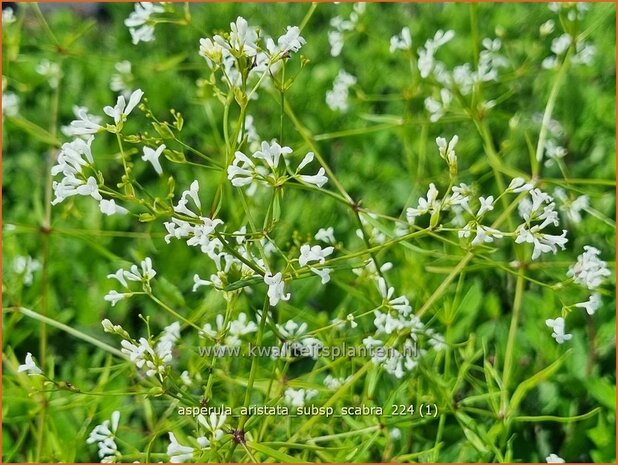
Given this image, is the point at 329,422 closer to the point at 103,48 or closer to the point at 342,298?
the point at 342,298

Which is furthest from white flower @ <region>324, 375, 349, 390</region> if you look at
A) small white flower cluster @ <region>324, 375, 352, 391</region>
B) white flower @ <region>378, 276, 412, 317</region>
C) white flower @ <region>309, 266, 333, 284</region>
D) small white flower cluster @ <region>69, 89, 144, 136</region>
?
small white flower cluster @ <region>69, 89, 144, 136</region>

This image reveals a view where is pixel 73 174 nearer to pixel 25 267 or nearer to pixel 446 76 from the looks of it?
pixel 25 267

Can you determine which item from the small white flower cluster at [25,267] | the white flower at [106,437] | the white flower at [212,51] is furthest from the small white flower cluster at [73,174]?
the small white flower cluster at [25,267]

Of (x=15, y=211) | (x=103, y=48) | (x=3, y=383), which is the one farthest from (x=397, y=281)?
(x=103, y=48)

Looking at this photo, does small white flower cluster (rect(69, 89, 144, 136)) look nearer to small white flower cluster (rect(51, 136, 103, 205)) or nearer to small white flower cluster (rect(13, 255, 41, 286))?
small white flower cluster (rect(51, 136, 103, 205))

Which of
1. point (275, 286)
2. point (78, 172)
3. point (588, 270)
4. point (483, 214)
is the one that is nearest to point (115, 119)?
point (78, 172)

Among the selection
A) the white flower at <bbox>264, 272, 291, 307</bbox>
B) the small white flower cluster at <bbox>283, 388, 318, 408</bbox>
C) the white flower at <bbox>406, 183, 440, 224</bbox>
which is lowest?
the small white flower cluster at <bbox>283, 388, 318, 408</bbox>
